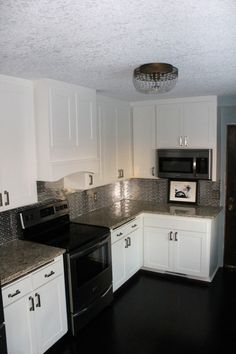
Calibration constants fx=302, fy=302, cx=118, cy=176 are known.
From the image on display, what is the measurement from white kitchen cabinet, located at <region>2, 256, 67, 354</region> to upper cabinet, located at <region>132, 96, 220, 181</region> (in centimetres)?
218

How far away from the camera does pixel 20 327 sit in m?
2.19

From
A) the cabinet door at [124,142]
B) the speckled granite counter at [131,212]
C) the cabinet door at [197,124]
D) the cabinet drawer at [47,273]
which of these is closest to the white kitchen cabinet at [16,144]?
the cabinet drawer at [47,273]

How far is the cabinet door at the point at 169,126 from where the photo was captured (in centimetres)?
394

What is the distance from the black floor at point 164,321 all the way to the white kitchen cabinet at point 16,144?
1.36m

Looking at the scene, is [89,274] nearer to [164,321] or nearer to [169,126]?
[164,321]

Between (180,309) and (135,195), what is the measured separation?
1895mm

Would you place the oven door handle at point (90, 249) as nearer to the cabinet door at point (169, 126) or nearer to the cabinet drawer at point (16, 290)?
the cabinet drawer at point (16, 290)

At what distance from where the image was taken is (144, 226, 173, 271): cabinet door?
150 inches

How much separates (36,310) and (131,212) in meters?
1.79

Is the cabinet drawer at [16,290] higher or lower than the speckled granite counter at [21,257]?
lower

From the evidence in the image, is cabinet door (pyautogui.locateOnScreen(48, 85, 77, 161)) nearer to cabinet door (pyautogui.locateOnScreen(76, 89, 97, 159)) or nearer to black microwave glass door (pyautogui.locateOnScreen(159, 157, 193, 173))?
cabinet door (pyautogui.locateOnScreen(76, 89, 97, 159))

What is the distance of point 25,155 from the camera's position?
265 cm

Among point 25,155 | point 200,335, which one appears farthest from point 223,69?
point 200,335

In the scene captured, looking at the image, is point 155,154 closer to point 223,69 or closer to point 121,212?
point 121,212
